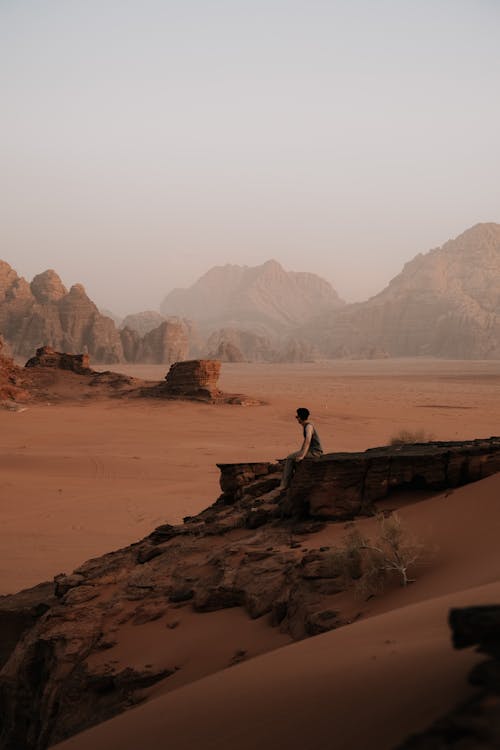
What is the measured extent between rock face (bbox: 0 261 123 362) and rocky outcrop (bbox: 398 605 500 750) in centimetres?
8219

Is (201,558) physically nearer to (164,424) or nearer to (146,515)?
(146,515)

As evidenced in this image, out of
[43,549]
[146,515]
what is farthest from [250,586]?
[146,515]

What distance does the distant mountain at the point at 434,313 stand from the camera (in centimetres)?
12562

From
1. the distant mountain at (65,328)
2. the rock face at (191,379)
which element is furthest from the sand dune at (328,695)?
the distant mountain at (65,328)

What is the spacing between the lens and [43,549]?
10375 mm

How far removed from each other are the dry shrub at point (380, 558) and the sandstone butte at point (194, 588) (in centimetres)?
7

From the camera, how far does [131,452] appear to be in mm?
20281

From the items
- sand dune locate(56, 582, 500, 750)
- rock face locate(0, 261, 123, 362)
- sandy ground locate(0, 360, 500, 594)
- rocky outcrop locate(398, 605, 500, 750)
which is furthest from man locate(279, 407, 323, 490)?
rock face locate(0, 261, 123, 362)

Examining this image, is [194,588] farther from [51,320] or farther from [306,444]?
[51,320]

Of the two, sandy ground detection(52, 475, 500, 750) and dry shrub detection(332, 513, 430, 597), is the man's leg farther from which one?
sandy ground detection(52, 475, 500, 750)

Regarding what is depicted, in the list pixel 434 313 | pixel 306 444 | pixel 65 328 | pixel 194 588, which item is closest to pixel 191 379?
pixel 306 444

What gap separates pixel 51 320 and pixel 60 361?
5124 centimetres

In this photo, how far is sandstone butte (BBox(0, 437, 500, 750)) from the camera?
15.0 feet

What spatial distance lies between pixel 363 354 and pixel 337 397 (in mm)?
89641
